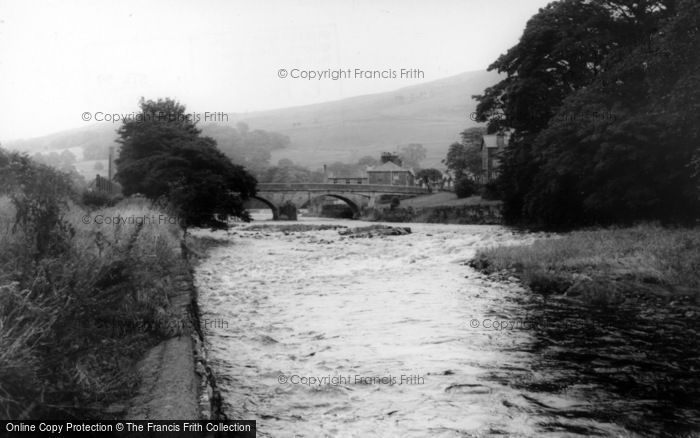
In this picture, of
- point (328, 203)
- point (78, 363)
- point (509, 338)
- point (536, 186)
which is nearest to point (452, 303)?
point (509, 338)

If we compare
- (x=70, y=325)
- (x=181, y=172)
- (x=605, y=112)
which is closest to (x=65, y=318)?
(x=70, y=325)

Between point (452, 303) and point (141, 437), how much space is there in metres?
10.4

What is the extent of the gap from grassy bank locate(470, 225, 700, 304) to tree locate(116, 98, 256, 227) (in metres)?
18.3

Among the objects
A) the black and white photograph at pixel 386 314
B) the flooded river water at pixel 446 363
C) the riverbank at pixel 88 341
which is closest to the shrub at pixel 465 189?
the black and white photograph at pixel 386 314

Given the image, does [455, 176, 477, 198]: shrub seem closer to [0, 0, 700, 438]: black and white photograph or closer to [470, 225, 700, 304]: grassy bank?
[0, 0, 700, 438]: black and white photograph

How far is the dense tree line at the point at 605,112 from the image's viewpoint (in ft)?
79.3

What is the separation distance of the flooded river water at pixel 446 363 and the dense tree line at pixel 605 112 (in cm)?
1268

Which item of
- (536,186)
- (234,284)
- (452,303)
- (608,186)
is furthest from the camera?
(536,186)

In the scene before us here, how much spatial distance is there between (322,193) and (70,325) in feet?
263

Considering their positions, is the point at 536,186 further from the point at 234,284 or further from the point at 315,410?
the point at 315,410

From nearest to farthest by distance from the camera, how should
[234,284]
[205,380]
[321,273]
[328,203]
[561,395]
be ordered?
1. [205,380]
2. [561,395]
3. [234,284]
4. [321,273]
5. [328,203]

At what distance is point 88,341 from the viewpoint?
18.6 feet

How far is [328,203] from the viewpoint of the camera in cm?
10575

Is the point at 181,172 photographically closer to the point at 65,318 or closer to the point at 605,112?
the point at 605,112
